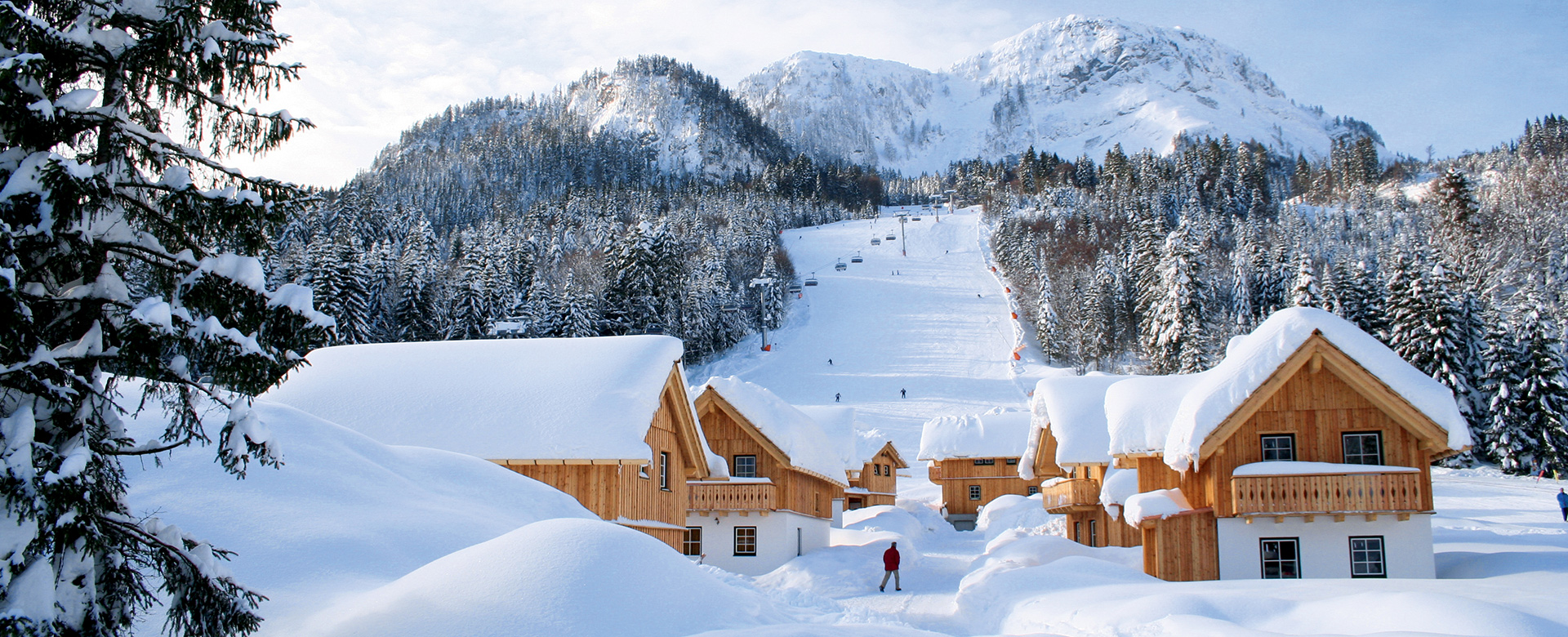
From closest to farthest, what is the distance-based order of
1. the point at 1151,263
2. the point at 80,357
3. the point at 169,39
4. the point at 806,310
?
1. the point at 80,357
2. the point at 169,39
3. the point at 1151,263
4. the point at 806,310

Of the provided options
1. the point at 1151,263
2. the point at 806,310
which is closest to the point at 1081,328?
the point at 1151,263

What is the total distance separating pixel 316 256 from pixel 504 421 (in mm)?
48561

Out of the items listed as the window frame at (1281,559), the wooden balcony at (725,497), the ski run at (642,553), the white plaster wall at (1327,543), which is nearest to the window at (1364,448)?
the white plaster wall at (1327,543)

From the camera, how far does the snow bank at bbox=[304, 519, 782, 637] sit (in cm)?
811

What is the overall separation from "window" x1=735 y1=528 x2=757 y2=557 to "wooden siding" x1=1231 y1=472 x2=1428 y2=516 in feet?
47.5

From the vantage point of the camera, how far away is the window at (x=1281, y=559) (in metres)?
21.5

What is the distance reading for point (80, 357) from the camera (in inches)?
208

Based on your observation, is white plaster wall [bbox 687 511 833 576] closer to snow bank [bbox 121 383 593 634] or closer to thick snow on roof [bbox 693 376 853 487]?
thick snow on roof [bbox 693 376 853 487]

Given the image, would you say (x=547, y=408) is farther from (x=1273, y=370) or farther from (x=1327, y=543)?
(x=1327, y=543)

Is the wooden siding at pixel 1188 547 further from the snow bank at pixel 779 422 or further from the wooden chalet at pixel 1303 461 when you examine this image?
the snow bank at pixel 779 422

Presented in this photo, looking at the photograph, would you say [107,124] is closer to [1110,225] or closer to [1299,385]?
[1299,385]

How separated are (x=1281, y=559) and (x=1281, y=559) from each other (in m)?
0.02

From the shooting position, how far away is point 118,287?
214 inches

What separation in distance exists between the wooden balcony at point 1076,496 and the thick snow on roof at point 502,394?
14787 mm
